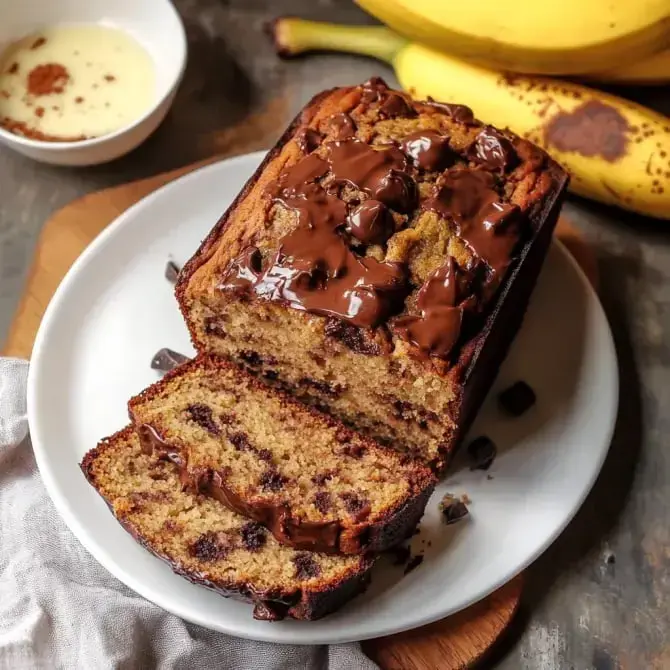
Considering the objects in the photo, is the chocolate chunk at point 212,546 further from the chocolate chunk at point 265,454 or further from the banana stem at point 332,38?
the banana stem at point 332,38

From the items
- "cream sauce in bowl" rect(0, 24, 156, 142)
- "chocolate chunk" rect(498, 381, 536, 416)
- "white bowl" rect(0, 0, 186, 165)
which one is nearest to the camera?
"chocolate chunk" rect(498, 381, 536, 416)

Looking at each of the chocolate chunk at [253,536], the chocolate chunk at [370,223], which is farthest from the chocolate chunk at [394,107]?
the chocolate chunk at [253,536]

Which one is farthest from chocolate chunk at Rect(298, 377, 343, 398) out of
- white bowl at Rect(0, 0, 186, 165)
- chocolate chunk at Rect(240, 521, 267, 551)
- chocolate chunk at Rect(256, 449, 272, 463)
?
white bowl at Rect(0, 0, 186, 165)

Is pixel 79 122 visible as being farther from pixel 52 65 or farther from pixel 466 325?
pixel 466 325

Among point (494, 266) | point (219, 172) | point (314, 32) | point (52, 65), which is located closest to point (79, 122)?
point (52, 65)

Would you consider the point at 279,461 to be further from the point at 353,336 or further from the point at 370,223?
the point at 370,223

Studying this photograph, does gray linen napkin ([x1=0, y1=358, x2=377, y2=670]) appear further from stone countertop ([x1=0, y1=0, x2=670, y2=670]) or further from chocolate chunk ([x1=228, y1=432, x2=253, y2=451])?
stone countertop ([x1=0, y1=0, x2=670, y2=670])
